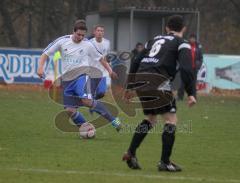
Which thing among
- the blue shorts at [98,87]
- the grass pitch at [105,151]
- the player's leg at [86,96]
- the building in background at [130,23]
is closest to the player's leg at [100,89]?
the blue shorts at [98,87]

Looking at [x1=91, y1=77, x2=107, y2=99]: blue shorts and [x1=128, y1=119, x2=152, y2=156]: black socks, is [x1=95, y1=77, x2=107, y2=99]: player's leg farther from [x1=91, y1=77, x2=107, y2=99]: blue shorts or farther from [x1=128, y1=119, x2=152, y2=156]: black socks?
[x1=128, y1=119, x2=152, y2=156]: black socks

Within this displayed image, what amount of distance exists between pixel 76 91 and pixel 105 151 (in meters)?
2.24

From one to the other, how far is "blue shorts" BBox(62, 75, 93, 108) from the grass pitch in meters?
0.59

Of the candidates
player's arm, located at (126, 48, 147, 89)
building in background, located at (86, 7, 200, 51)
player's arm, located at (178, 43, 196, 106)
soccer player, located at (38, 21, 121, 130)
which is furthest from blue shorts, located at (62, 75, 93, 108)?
building in background, located at (86, 7, 200, 51)

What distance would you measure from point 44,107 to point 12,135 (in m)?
6.88

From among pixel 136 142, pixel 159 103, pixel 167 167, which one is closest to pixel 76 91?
pixel 136 142

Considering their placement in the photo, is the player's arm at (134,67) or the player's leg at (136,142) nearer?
the player's leg at (136,142)

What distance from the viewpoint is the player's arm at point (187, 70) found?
10023 millimetres

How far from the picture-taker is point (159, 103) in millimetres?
10266

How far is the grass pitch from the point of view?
974cm

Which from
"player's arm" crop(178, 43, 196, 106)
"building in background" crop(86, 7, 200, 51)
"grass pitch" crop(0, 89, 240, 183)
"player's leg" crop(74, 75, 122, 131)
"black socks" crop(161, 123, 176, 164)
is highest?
"building in background" crop(86, 7, 200, 51)

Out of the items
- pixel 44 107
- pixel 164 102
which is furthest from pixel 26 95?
pixel 164 102

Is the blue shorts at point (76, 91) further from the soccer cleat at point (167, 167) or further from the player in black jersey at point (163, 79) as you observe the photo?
the soccer cleat at point (167, 167)

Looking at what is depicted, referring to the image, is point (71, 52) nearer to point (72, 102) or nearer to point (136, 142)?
point (72, 102)
